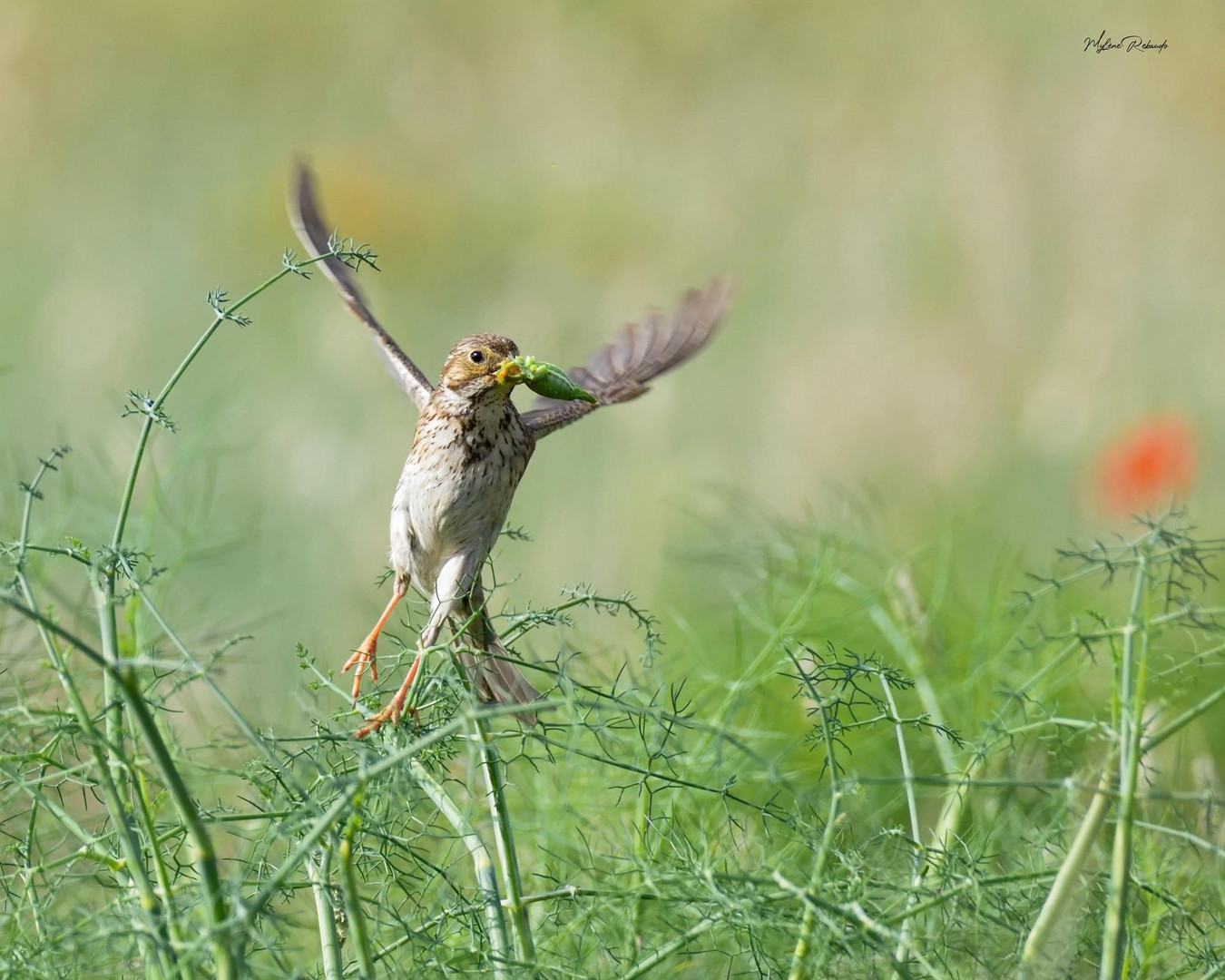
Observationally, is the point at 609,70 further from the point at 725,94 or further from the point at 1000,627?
the point at 1000,627

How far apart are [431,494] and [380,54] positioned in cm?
892

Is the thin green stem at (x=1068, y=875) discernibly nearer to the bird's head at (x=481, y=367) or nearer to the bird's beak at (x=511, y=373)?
the bird's beak at (x=511, y=373)

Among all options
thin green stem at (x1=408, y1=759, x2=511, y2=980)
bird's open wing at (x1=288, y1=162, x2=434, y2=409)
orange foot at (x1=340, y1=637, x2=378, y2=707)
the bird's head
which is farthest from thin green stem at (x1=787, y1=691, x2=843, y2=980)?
bird's open wing at (x1=288, y1=162, x2=434, y2=409)

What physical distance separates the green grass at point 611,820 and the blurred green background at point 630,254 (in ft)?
3.39

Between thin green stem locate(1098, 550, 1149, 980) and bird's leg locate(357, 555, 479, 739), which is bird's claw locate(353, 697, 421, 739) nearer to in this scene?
bird's leg locate(357, 555, 479, 739)

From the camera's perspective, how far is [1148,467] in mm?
4977

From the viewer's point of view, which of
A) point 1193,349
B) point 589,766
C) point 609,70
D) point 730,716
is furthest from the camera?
point 609,70

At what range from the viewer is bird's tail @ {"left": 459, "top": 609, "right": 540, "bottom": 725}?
2.39m

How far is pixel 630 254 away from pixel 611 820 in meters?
6.52

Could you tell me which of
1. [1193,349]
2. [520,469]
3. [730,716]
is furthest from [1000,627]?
[1193,349]

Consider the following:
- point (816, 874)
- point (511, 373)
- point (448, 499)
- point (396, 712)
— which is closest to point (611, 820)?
point (448, 499)

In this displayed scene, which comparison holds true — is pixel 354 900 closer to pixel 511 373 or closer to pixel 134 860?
pixel 134 860

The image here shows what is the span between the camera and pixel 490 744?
200 centimetres

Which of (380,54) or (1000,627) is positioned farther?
(380,54)
